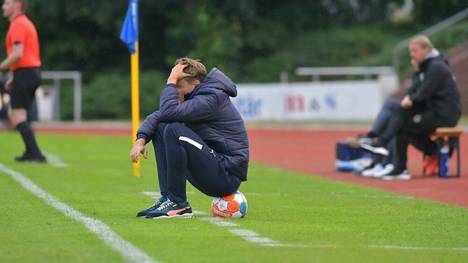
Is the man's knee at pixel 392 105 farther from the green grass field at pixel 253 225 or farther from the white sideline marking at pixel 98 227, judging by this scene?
the white sideline marking at pixel 98 227

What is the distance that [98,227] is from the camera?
29.1 feet

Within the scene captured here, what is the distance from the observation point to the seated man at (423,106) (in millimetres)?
14969

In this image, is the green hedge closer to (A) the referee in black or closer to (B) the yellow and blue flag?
(A) the referee in black

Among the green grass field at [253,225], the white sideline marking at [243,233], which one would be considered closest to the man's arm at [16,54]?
the green grass field at [253,225]

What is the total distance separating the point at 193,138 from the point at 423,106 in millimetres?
6460

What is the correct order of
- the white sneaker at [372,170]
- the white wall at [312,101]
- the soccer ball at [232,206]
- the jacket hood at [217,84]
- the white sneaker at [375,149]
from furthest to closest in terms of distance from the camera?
the white wall at [312,101], the white sneaker at [372,170], the white sneaker at [375,149], the soccer ball at [232,206], the jacket hood at [217,84]

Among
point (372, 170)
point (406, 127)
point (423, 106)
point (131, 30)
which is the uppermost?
point (131, 30)

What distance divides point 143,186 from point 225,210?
137 inches

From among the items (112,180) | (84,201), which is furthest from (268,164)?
(84,201)

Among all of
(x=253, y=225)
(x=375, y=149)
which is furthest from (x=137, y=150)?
(x=375, y=149)

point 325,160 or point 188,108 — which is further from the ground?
point 188,108

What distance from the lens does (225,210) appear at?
972 centimetres

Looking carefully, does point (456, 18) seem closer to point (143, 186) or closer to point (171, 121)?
point (143, 186)

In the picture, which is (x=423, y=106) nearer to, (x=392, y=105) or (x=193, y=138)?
(x=392, y=105)
